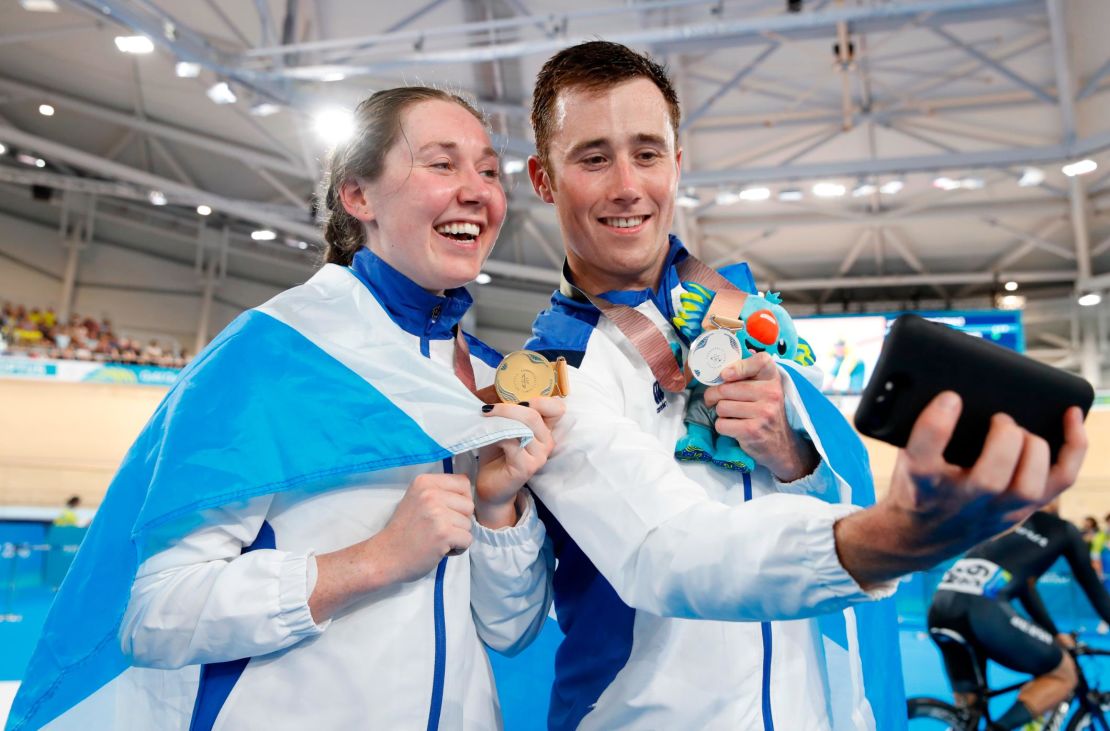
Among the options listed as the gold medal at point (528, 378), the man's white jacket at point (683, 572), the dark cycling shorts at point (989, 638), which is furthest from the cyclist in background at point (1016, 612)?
the gold medal at point (528, 378)

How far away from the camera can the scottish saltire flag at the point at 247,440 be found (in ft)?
4.64

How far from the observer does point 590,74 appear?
188cm

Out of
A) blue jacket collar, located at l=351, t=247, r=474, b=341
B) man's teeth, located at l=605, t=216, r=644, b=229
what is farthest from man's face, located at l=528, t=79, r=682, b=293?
blue jacket collar, located at l=351, t=247, r=474, b=341

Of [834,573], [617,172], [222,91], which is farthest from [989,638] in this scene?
[222,91]

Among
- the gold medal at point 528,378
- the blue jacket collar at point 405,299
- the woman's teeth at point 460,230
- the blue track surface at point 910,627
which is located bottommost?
the blue track surface at point 910,627

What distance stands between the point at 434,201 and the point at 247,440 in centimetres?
61

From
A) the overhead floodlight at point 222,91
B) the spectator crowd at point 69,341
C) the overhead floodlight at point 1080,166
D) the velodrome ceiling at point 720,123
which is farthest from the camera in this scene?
the spectator crowd at point 69,341

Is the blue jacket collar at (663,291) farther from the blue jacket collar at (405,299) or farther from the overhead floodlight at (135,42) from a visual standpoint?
the overhead floodlight at (135,42)

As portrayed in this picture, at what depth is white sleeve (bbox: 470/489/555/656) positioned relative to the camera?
161 centimetres

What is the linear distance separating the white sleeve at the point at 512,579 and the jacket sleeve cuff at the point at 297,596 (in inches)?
13.0

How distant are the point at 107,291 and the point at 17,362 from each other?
5.58 meters

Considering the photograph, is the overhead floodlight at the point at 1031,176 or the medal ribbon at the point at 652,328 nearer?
the medal ribbon at the point at 652,328

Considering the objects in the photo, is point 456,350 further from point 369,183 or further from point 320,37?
point 320,37

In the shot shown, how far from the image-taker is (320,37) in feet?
36.7
